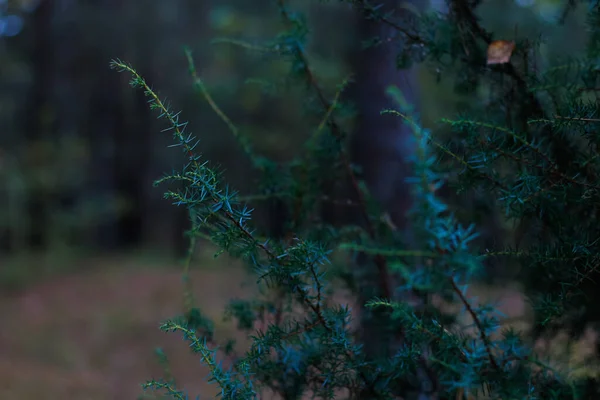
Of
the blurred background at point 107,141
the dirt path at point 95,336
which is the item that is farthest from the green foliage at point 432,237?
the blurred background at point 107,141

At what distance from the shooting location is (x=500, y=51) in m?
1.53

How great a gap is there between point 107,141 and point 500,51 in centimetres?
1819

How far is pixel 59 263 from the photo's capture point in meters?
13.5

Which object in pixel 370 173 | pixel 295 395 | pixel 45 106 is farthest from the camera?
pixel 45 106

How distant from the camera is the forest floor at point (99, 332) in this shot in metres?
5.99

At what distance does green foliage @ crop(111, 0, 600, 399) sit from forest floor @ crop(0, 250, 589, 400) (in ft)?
6.39

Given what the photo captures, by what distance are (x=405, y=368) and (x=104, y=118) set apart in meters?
17.8

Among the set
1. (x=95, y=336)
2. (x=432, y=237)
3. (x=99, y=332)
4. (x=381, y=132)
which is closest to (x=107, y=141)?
(x=99, y=332)

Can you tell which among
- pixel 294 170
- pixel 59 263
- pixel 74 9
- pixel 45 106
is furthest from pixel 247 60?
pixel 294 170

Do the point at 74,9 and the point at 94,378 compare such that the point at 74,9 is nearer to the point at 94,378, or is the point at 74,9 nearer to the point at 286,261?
the point at 94,378

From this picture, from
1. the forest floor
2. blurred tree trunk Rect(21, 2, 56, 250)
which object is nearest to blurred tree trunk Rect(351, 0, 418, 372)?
the forest floor

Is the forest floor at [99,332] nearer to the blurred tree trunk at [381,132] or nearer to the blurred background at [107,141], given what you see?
the blurred background at [107,141]

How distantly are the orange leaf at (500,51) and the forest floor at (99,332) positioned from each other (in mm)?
2345

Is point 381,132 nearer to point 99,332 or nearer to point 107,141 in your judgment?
point 99,332
